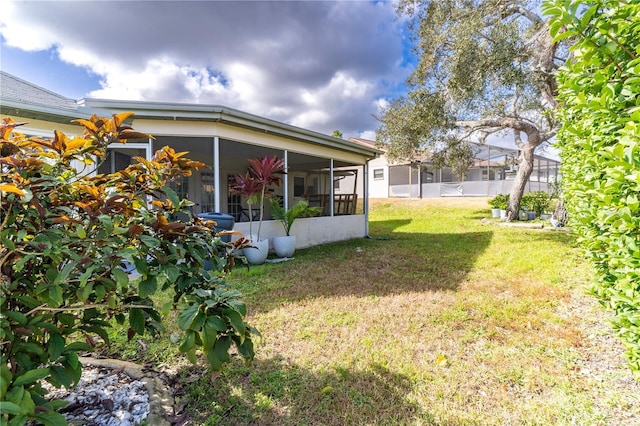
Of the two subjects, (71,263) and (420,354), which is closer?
(71,263)

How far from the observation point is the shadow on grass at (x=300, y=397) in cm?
191

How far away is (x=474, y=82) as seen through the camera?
820cm

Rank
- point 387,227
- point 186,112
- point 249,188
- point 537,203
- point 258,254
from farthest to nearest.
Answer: point 537,203
point 387,227
point 249,188
point 258,254
point 186,112

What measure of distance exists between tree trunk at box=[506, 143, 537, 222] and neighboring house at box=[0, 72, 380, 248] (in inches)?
269

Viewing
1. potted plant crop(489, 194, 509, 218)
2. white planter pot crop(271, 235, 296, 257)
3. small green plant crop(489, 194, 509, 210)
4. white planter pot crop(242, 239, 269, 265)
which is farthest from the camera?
small green plant crop(489, 194, 509, 210)

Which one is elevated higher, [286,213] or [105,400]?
[286,213]

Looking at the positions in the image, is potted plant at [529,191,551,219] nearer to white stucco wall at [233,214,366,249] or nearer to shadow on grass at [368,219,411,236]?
shadow on grass at [368,219,411,236]

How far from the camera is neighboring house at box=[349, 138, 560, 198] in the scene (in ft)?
67.1

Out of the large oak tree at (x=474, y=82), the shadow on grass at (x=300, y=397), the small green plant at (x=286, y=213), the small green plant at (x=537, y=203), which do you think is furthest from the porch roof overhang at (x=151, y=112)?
the small green plant at (x=537, y=203)

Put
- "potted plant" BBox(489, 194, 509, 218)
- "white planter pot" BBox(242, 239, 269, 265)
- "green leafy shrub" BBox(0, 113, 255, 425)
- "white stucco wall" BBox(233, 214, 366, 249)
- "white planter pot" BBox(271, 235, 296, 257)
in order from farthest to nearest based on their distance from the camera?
"potted plant" BBox(489, 194, 509, 218) < "white stucco wall" BBox(233, 214, 366, 249) < "white planter pot" BBox(271, 235, 296, 257) < "white planter pot" BBox(242, 239, 269, 265) < "green leafy shrub" BBox(0, 113, 255, 425)

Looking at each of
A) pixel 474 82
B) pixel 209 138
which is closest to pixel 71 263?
pixel 209 138

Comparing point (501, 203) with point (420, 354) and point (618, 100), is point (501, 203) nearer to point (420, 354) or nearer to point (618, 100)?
point (420, 354)

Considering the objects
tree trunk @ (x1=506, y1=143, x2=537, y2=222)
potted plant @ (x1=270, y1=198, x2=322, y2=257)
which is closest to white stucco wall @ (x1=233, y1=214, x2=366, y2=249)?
potted plant @ (x1=270, y1=198, x2=322, y2=257)

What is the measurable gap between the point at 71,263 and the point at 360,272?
4.56 meters
